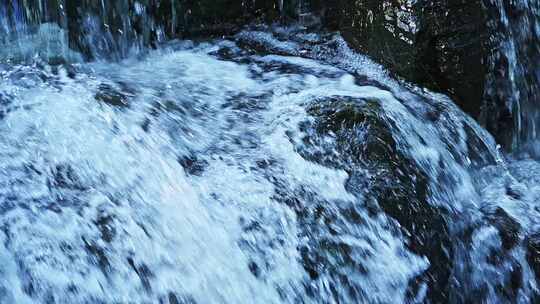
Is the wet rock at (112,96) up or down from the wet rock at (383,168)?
up

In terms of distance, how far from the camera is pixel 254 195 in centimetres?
271

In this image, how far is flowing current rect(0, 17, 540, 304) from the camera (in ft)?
7.77

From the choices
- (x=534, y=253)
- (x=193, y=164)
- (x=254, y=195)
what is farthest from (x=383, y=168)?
(x=193, y=164)

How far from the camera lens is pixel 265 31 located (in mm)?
4531

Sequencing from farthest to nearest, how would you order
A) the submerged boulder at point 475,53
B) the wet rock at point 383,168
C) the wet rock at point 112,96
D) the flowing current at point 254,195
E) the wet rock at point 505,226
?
the submerged boulder at point 475,53, the wet rock at point 112,96, the wet rock at point 505,226, the wet rock at point 383,168, the flowing current at point 254,195

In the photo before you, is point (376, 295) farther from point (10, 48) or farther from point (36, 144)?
point (10, 48)

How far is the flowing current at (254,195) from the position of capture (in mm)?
2369

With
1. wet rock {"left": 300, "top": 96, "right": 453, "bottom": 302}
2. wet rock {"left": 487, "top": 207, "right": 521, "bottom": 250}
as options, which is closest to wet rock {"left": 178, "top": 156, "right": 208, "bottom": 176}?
wet rock {"left": 300, "top": 96, "right": 453, "bottom": 302}

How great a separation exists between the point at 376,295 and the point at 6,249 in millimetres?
1454

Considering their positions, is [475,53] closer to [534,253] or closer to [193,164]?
[534,253]

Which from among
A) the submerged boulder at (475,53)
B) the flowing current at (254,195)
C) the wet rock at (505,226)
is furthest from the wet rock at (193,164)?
the submerged boulder at (475,53)

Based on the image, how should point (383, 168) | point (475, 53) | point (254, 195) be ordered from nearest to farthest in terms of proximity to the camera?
point (254, 195)
point (383, 168)
point (475, 53)

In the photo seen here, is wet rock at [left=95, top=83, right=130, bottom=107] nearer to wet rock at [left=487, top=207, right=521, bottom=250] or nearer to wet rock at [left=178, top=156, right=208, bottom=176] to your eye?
wet rock at [left=178, top=156, right=208, bottom=176]

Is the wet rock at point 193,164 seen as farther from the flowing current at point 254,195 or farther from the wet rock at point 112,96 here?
the wet rock at point 112,96
